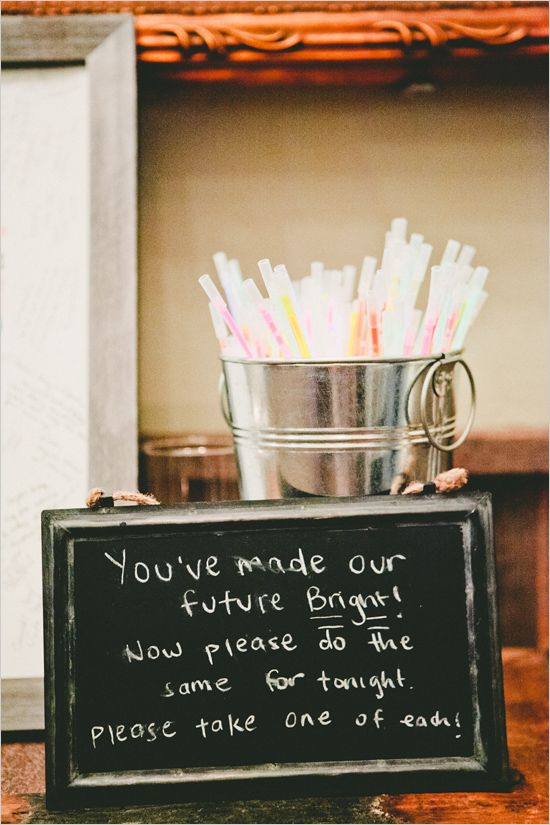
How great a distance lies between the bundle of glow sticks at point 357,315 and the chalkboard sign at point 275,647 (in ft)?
0.59

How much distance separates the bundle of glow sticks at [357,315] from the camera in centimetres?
78

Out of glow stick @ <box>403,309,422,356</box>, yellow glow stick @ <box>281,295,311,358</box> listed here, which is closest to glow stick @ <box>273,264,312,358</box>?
yellow glow stick @ <box>281,295,311,358</box>

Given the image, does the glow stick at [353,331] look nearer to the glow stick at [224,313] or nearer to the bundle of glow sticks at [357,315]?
the bundle of glow sticks at [357,315]

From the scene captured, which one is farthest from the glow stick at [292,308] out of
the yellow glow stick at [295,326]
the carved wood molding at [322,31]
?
the carved wood molding at [322,31]

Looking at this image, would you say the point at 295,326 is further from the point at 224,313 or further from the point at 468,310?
the point at 468,310

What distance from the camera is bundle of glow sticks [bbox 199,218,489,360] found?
2.56 ft

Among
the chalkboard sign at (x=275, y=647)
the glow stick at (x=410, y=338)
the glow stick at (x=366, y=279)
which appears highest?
the glow stick at (x=366, y=279)

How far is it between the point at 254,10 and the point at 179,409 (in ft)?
1.84

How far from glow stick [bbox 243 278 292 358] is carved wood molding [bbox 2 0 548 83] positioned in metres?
0.40

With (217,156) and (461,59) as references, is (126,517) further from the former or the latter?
(461,59)

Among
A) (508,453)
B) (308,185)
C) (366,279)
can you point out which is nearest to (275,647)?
(366,279)

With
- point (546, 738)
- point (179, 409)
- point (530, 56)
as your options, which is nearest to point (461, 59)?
point (530, 56)

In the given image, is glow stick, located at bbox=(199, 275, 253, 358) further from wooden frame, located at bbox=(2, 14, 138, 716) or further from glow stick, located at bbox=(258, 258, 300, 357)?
wooden frame, located at bbox=(2, 14, 138, 716)

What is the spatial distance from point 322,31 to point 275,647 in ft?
2.59
